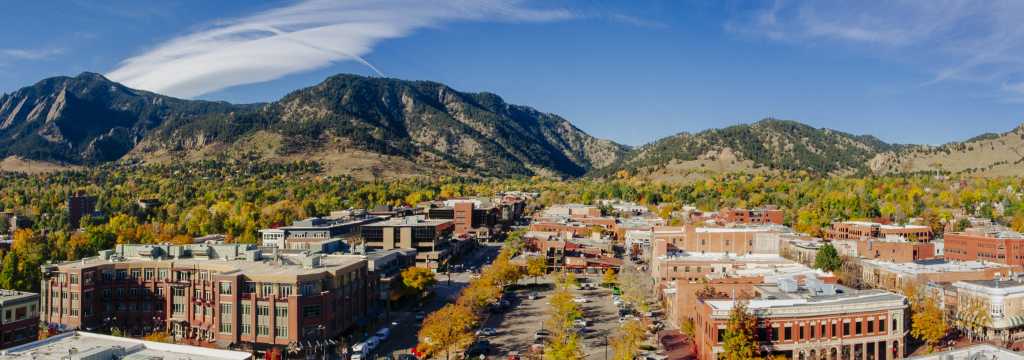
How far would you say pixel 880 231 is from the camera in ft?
344

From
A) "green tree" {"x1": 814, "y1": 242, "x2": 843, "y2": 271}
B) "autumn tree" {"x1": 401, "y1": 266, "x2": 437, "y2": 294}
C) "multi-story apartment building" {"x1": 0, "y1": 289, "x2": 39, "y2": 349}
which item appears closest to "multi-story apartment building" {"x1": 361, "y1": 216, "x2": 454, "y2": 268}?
"autumn tree" {"x1": 401, "y1": 266, "x2": 437, "y2": 294}

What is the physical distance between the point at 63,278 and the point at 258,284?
1787 centimetres

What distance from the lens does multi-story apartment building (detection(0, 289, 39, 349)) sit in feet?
141

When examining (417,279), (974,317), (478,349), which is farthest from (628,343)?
(974,317)

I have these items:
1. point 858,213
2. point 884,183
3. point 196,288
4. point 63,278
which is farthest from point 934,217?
point 63,278

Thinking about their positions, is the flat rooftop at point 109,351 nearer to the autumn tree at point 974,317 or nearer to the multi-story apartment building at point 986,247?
the autumn tree at point 974,317

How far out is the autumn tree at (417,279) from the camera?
69.2 meters

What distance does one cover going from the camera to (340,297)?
5403 centimetres

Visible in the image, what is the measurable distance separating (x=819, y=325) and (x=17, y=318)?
166ft

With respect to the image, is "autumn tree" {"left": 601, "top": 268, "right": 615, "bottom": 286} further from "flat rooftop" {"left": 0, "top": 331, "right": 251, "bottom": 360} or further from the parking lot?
"flat rooftop" {"left": 0, "top": 331, "right": 251, "bottom": 360}

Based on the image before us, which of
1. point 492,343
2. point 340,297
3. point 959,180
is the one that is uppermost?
point 959,180

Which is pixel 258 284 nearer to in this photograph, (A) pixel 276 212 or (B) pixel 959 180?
(A) pixel 276 212

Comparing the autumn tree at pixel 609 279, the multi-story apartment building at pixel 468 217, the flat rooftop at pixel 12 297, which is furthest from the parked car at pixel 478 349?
the multi-story apartment building at pixel 468 217

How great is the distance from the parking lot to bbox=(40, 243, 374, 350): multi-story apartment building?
1218 centimetres
